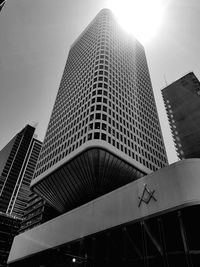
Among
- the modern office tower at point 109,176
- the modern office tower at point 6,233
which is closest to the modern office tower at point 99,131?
the modern office tower at point 109,176

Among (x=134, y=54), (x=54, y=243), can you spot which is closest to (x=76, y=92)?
(x=134, y=54)

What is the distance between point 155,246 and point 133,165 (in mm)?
26632

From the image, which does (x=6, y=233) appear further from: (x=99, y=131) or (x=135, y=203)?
(x=135, y=203)

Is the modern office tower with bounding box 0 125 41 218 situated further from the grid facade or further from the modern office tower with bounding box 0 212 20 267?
the grid facade

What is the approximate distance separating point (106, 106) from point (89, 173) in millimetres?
15805

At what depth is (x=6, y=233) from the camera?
431 ft

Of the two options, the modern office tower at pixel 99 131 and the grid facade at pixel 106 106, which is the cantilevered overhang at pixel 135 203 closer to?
the modern office tower at pixel 99 131

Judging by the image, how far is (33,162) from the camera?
18738 cm

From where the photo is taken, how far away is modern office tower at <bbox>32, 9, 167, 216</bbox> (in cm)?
4697

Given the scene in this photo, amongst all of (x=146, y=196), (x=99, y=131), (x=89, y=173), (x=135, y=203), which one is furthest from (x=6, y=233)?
(x=146, y=196)

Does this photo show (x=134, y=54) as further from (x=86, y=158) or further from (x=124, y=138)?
(x=86, y=158)

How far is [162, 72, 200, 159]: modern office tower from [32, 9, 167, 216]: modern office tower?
5459 mm

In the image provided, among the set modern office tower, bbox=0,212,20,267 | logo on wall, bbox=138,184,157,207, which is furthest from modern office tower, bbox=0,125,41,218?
logo on wall, bbox=138,184,157,207

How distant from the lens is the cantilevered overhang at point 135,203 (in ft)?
73.9
